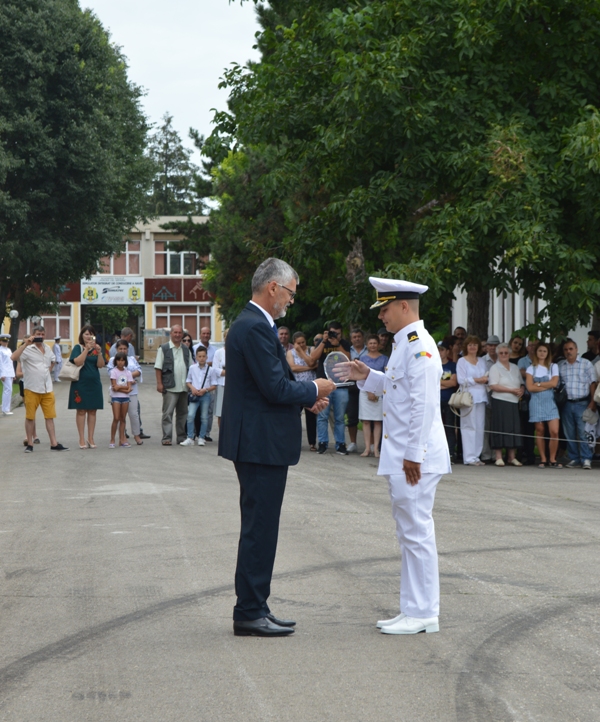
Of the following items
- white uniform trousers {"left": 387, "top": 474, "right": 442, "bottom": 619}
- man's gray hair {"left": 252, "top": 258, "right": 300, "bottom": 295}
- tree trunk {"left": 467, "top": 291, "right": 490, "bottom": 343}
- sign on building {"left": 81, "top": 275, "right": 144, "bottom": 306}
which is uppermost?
sign on building {"left": 81, "top": 275, "right": 144, "bottom": 306}

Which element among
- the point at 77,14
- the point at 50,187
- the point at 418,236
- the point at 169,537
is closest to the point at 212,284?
the point at 50,187

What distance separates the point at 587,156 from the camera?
1386 centimetres

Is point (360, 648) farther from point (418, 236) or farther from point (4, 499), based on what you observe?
point (418, 236)

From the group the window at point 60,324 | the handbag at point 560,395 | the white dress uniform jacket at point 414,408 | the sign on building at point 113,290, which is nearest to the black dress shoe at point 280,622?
the white dress uniform jacket at point 414,408

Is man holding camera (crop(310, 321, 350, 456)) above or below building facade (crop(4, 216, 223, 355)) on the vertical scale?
below

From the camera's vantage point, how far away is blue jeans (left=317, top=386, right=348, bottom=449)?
53.2 feet

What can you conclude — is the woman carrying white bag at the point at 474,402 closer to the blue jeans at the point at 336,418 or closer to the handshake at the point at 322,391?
the blue jeans at the point at 336,418

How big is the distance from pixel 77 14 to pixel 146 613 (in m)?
32.6

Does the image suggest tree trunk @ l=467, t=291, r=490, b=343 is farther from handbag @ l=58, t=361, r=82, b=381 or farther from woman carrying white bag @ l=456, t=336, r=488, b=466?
handbag @ l=58, t=361, r=82, b=381

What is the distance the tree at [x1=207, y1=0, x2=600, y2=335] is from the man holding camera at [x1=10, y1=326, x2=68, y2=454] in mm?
4437

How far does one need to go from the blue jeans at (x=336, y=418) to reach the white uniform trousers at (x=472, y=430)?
74.5 inches

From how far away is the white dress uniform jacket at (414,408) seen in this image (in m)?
5.67

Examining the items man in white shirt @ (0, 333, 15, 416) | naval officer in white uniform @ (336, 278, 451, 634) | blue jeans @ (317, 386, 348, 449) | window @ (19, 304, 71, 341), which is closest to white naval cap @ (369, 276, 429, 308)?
naval officer in white uniform @ (336, 278, 451, 634)

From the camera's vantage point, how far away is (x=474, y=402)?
595 inches
